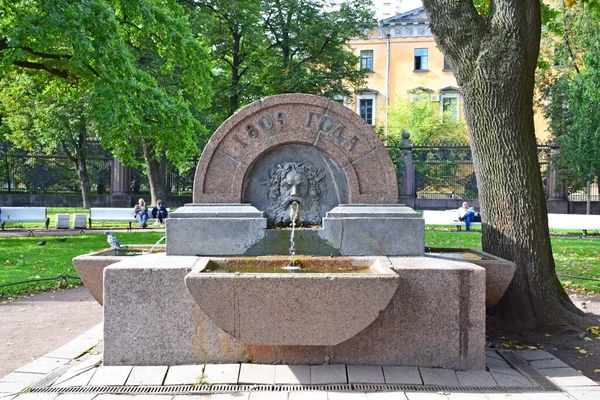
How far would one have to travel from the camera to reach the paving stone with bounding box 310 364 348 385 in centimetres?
411

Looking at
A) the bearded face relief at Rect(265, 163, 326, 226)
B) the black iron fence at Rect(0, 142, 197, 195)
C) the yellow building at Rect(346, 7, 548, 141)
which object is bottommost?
the bearded face relief at Rect(265, 163, 326, 226)

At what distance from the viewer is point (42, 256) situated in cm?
1098

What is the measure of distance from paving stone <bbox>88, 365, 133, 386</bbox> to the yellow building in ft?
123

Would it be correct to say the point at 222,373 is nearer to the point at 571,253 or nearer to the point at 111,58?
the point at 111,58

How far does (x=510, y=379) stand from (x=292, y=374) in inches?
69.3

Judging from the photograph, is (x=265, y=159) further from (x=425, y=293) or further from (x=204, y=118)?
(x=204, y=118)

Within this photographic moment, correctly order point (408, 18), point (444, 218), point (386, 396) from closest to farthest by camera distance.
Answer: point (386, 396) < point (444, 218) < point (408, 18)

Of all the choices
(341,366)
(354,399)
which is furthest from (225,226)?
(354,399)

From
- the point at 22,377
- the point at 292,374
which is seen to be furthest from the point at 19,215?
the point at 292,374

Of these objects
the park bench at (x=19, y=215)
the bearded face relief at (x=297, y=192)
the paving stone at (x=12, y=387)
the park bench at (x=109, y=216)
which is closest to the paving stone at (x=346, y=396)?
the bearded face relief at (x=297, y=192)

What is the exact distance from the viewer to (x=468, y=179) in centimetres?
2652

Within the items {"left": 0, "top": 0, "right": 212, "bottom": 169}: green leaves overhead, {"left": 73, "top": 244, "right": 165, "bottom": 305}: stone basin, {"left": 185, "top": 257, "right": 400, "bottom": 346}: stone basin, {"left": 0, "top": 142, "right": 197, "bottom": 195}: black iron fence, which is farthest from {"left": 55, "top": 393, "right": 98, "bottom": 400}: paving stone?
{"left": 0, "top": 142, "right": 197, "bottom": 195}: black iron fence

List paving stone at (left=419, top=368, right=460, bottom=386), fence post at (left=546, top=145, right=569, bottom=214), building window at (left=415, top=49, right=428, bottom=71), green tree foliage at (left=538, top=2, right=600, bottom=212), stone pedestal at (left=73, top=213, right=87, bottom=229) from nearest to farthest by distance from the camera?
paving stone at (left=419, top=368, right=460, bottom=386), stone pedestal at (left=73, top=213, right=87, bottom=229), green tree foliage at (left=538, top=2, right=600, bottom=212), fence post at (left=546, top=145, right=569, bottom=214), building window at (left=415, top=49, right=428, bottom=71)

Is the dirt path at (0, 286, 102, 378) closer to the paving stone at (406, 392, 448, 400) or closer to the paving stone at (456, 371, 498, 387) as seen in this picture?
the paving stone at (406, 392, 448, 400)
